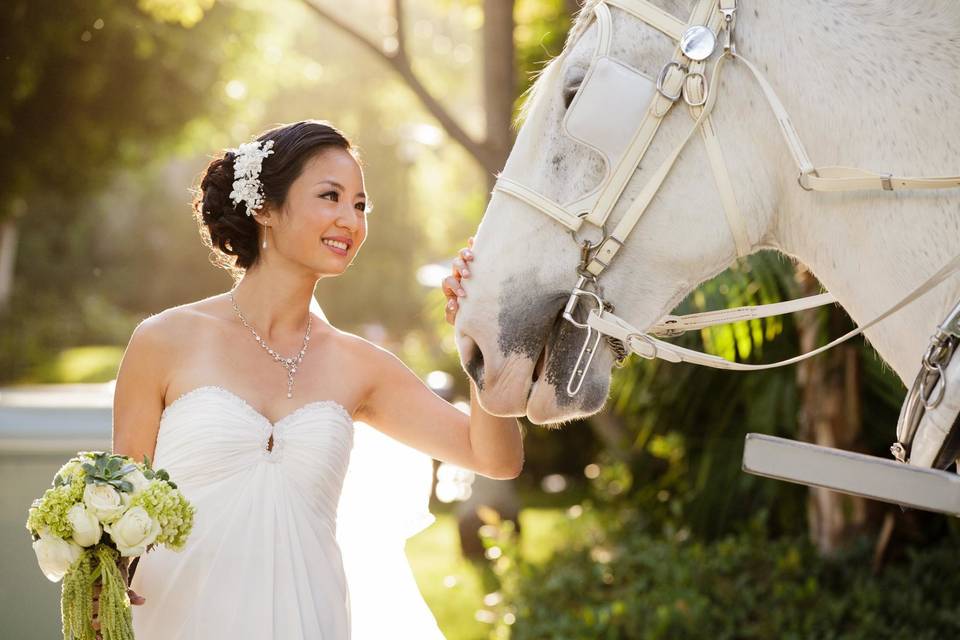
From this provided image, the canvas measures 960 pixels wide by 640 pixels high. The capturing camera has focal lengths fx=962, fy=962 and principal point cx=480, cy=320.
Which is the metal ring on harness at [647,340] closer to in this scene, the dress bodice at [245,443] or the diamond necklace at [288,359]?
the dress bodice at [245,443]

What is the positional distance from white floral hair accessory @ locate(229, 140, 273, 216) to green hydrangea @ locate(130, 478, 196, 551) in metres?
0.98

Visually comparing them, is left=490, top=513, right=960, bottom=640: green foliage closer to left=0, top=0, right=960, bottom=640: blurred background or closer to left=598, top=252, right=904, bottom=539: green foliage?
left=0, top=0, right=960, bottom=640: blurred background

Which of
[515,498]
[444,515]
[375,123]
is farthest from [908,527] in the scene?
[375,123]

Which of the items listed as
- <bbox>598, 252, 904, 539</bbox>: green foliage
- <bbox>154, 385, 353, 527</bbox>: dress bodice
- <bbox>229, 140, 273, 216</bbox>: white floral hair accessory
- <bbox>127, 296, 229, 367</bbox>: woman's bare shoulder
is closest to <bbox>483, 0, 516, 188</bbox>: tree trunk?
<bbox>598, 252, 904, 539</bbox>: green foliage

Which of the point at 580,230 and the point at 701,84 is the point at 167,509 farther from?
the point at 701,84

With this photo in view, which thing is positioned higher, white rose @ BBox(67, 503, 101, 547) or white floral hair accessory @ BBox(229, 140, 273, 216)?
white floral hair accessory @ BBox(229, 140, 273, 216)

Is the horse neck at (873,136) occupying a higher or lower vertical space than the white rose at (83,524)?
higher

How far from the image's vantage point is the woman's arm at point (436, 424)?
271 centimetres

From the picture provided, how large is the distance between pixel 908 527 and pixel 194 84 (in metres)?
12.0

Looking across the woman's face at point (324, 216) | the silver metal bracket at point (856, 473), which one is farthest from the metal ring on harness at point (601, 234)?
the woman's face at point (324, 216)

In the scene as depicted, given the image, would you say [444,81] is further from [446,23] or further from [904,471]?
[904,471]

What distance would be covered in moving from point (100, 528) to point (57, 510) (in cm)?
10

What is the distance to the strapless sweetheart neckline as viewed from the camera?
8.63ft

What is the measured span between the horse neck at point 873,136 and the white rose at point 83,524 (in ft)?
5.08
